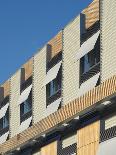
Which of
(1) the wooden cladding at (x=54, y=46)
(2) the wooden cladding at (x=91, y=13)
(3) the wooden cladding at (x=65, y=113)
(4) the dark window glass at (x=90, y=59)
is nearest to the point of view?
(3) the wooden cladding at (x=65, y=113)

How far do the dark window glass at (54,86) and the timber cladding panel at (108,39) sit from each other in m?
6.90

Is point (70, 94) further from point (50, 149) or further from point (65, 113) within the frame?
point (50, 149)

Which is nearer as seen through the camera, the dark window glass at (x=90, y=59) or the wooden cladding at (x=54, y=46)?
the dark window glass at (x=90, y=59)

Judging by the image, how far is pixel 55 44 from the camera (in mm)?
41344

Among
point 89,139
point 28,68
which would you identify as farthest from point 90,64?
point 28,68

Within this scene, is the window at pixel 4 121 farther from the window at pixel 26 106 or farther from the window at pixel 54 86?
the window at pixel 54 86

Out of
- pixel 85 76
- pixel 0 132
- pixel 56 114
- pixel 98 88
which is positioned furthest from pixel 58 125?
pixel 0 132

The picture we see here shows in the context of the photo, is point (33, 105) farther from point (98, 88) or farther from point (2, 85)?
point (98, 88)

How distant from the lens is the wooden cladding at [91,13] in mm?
35625

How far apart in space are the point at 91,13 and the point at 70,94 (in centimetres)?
482

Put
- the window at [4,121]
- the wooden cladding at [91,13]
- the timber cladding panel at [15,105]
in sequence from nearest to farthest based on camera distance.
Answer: the wooden cladding at [91,13], the timber cladding panel at [15,105], the window at [4,121]

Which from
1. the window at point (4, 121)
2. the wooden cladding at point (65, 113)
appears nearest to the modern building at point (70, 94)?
the wooden cladding at point (65, 113)

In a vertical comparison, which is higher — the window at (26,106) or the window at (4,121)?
the window at (4,121)

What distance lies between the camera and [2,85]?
167ft
